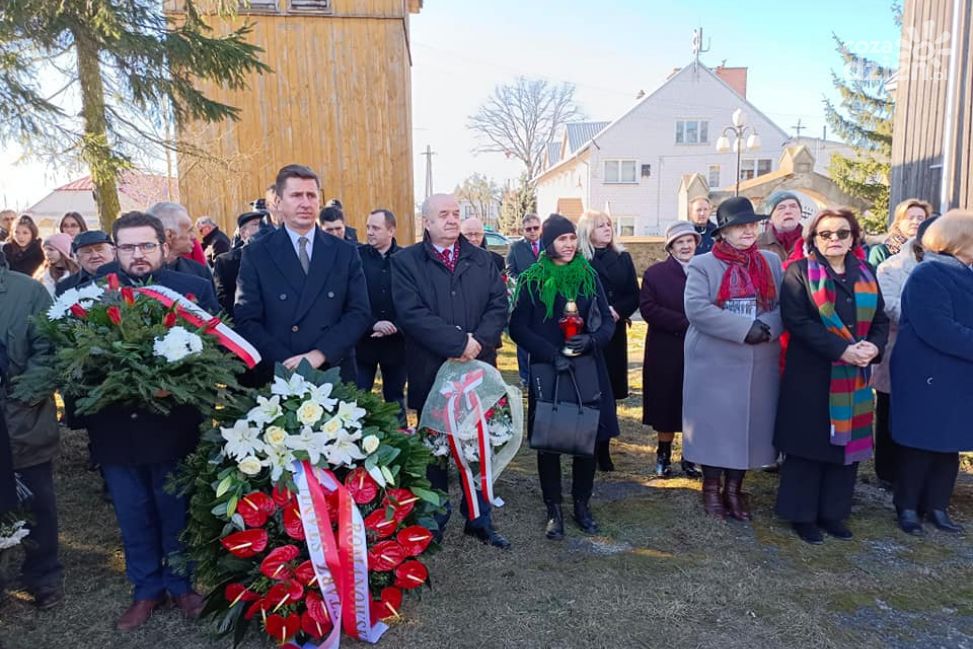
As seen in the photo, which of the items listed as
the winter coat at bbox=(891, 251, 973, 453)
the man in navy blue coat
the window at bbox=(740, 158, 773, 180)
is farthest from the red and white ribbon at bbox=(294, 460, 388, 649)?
the window at bbox=(740, 158, 773, 180)

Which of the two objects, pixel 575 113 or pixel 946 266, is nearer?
pixel 946 266

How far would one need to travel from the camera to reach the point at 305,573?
9.43 feet

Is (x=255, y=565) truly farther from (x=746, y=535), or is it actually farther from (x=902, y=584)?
(x=902, y=584)

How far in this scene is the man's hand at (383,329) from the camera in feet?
17.2

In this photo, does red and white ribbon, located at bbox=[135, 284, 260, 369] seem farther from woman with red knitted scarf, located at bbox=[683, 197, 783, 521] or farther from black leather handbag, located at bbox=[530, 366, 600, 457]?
woman with red knitted scarf, located at bbox=[683, 197, 783, 521]

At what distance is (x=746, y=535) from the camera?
13.8 feet

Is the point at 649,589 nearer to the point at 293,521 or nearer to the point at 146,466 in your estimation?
the point at 293,521

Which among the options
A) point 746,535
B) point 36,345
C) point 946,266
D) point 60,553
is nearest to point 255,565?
point 36,345

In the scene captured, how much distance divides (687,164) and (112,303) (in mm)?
37427

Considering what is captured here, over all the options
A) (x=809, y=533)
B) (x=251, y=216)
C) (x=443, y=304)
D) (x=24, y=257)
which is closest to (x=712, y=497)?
(x=809, y=533)

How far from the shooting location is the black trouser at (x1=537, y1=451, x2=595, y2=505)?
13.9 feet

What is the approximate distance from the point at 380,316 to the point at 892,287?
147 inches

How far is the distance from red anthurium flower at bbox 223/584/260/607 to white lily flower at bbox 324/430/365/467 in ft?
2.06

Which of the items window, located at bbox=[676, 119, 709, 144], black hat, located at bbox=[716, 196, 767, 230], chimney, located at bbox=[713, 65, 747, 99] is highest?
chimney, located at bbox=[713, 65, 747, 99]
